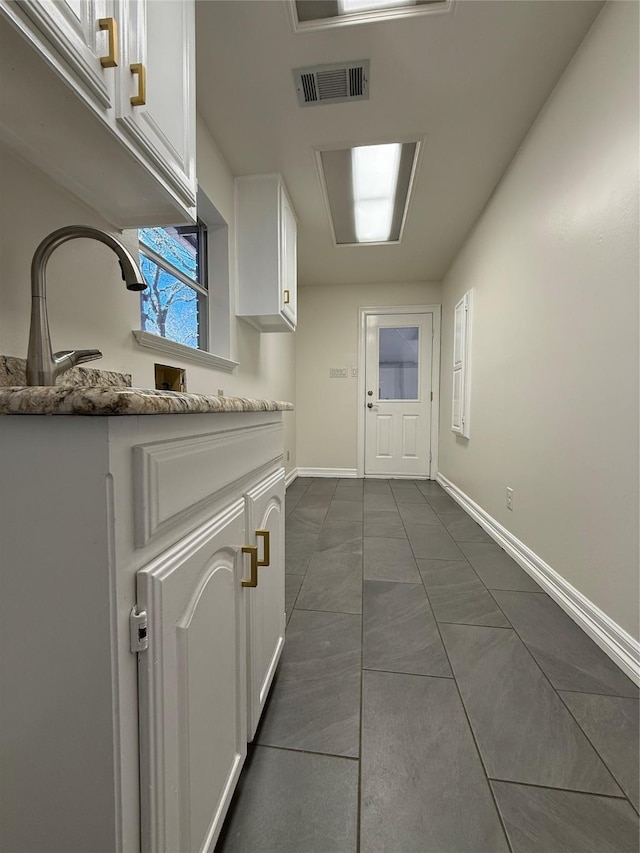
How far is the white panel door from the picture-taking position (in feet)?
13.8

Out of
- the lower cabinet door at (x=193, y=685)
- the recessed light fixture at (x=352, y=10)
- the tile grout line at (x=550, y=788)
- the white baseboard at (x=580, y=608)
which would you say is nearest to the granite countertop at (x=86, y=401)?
the lower cabinet door at (x=193, y=685)

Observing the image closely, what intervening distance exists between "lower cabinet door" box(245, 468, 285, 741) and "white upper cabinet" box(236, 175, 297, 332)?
1429 mm

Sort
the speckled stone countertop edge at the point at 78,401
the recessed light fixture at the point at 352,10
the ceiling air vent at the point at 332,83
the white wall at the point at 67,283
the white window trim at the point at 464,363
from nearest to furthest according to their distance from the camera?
1. the speckled stone countertop edge at the point at 78,401
2. the white wall at the point at 67,283
3. the recessed light fixture at the point at 352,10
4. the ceiling air vent at the point at 332,83
5. the white window trim at the point at 464,363

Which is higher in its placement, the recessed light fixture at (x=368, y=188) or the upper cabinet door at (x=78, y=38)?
the recessed light fixture at (x=368, y=188)

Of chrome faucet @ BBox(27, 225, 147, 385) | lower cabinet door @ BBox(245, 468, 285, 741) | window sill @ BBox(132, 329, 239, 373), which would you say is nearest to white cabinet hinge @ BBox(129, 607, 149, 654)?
lower cabinet door @ BBox(245, 468, 285, 741)

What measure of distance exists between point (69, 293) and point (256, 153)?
1.64 metres

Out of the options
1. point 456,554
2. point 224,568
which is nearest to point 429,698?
point 224,568

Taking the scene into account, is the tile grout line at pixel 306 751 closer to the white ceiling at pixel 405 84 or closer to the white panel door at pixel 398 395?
the white ceiling at pixel 405 84

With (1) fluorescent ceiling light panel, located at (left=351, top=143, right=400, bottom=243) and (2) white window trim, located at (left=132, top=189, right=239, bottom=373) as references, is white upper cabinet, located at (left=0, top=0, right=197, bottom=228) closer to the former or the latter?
(2) white window trim, located at (left=132, top=189, right=239, bottom=373)

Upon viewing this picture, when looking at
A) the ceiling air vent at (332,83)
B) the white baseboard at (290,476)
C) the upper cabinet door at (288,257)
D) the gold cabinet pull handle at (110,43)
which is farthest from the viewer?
the white baseboard at (290,476)

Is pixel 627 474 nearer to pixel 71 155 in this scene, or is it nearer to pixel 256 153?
pixel 71 155

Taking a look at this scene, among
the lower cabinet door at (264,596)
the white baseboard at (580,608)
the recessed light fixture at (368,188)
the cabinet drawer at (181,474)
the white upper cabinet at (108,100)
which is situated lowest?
the white baseboard at (580,608)

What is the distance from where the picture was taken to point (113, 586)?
0.39 m

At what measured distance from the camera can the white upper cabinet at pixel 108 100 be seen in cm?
61
